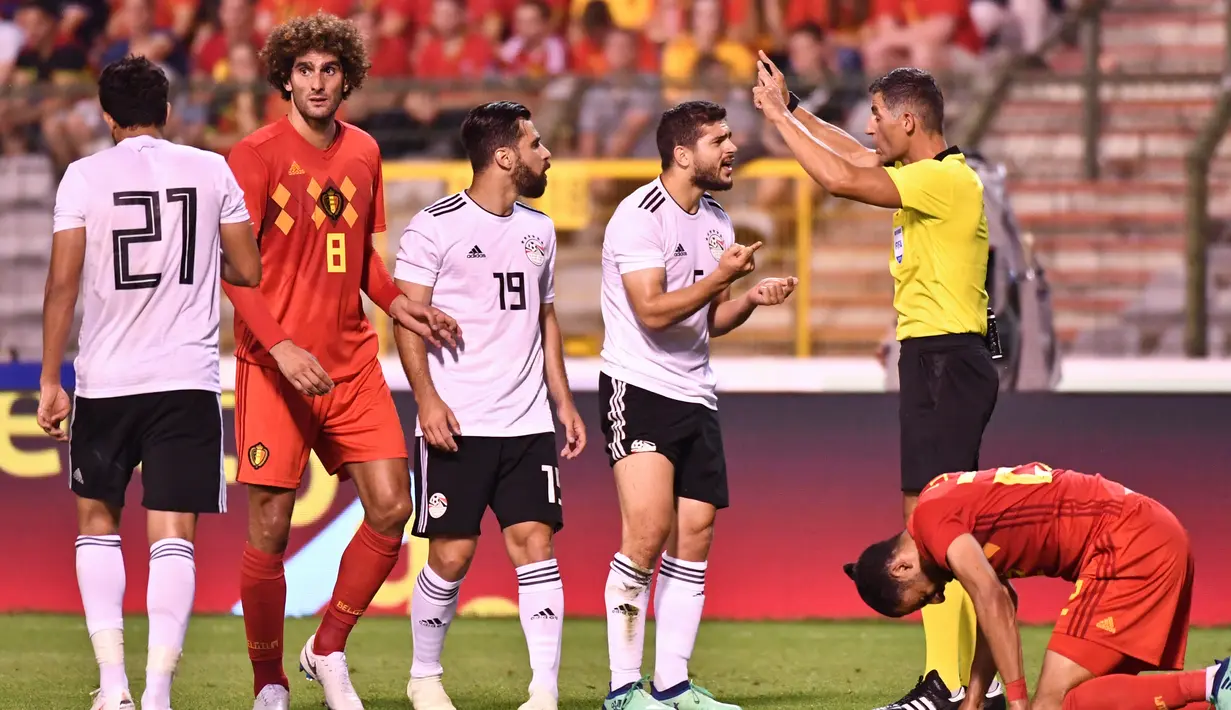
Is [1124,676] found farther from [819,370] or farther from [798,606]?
[819,370]

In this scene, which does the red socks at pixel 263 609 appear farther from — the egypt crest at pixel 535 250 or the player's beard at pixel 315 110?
the player's beard at pixel 315 110

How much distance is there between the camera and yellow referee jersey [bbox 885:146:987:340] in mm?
6449

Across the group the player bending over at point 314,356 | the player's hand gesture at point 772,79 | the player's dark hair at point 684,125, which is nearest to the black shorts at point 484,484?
the player bending over at point 314,356

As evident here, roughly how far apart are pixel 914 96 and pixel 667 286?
1121 mm

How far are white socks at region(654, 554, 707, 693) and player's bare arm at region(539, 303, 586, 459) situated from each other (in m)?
0.56

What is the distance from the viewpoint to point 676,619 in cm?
664

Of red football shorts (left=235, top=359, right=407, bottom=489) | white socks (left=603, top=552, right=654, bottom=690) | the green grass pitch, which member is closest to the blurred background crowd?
the green grass pitch

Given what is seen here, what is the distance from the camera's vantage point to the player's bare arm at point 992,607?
550 centimetres

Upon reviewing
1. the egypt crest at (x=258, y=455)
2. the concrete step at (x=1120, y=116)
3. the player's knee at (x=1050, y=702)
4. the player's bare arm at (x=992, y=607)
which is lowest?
the player's knee at (x=1050, y=702)

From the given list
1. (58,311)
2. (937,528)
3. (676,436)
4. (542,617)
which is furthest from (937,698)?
(58,311)

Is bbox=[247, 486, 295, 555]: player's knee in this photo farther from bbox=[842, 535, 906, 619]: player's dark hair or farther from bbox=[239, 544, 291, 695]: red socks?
bbox=[842, 535, 906, 619]: player's dark hair

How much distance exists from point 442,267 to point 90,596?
1.67 meters

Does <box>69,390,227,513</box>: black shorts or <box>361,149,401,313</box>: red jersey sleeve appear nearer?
<box>69,390,227,513</box>: black shorts

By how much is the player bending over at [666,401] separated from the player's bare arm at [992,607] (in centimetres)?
130
